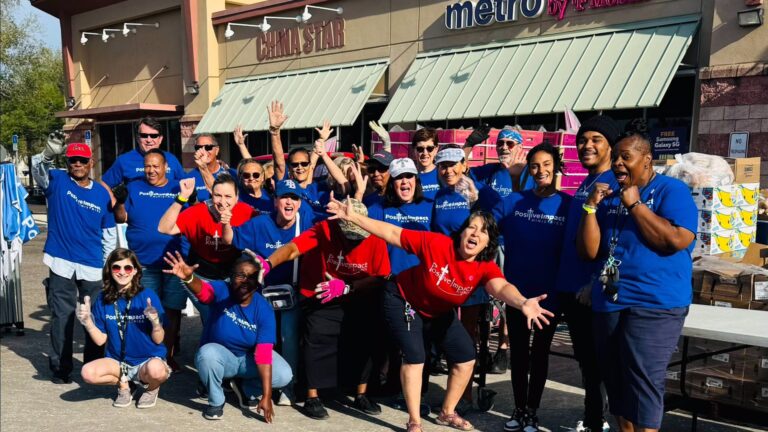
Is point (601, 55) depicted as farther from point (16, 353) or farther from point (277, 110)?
point (16, 353)

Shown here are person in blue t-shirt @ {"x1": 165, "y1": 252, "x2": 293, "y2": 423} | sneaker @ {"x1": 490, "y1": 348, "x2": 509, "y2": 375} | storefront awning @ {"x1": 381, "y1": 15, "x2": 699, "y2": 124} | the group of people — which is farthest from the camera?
storefront awning @ {"x1": 381, "y1": 15, "x2": 699, "y2": 124}

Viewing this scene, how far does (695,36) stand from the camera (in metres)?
11.3

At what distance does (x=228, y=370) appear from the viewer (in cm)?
506

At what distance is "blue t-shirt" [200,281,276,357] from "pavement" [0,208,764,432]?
1.65ft

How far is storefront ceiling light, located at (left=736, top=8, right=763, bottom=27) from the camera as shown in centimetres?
1038

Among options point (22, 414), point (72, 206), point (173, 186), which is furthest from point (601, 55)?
point (22, 414)

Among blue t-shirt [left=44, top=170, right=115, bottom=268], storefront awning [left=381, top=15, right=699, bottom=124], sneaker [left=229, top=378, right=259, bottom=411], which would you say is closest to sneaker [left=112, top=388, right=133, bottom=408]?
sneaker [left=229, top=378, right=259, bottom=411]

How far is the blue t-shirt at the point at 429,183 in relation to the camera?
5.50 metres

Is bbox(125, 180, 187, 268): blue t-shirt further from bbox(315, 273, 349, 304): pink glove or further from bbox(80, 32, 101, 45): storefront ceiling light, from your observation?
bbox(80, 32, 101, 45): storefront ceiling light

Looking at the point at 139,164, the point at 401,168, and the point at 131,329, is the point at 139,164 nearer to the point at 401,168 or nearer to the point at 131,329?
the point at 131,329

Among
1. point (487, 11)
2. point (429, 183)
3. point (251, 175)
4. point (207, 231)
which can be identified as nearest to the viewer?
point (207, 231)

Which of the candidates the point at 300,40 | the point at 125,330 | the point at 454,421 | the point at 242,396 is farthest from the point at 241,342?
the point at 300,40

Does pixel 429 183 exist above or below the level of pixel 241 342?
above

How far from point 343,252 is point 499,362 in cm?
212
